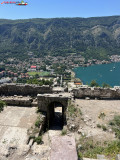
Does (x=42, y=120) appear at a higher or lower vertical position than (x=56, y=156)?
lower

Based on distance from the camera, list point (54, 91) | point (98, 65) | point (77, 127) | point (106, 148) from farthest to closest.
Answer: point (98, 65) → point (54, 91) → point (77, 127) → point (106, 148)

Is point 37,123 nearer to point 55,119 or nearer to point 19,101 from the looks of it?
point 19,101

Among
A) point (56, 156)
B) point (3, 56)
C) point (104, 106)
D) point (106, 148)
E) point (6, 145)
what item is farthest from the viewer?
point (3, 56)

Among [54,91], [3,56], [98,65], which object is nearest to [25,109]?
[54,91]

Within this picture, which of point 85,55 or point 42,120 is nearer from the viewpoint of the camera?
point 42,120

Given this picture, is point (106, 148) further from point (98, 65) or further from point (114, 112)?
point (98, 65)

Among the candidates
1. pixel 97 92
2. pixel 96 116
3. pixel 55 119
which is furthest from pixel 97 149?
pixel 55 119
